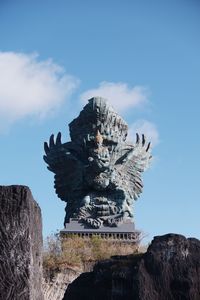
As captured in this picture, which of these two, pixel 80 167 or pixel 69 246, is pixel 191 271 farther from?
pixel 80 167

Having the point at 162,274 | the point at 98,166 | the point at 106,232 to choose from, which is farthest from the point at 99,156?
the point at 162,274

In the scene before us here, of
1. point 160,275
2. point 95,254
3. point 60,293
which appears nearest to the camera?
point 160,275

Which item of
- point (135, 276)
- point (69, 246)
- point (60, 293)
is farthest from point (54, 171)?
point (135, 276)

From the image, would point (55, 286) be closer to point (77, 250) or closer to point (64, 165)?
point (77, 250)

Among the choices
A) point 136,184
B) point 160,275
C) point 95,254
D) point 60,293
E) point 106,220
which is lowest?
point 160,275

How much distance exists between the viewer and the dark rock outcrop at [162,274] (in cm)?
1265

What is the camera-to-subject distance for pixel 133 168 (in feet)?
111

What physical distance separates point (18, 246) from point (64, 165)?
24146 mm

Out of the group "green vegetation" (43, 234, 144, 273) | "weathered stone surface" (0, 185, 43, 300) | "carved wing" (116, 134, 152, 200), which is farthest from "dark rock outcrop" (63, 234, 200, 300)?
"carved wing" (116, 134, 152, 200)

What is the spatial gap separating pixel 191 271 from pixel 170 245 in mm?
617

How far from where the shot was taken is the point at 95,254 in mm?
28250

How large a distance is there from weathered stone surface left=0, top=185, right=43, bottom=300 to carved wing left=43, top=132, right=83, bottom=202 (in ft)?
75.5

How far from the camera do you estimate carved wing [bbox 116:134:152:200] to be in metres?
33.4

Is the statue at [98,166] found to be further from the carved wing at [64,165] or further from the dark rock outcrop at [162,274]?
the dark rock outcrop at [162,274]
